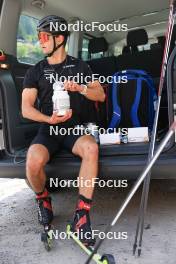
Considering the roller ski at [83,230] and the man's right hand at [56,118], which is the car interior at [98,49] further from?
the roller ski at [83,230]

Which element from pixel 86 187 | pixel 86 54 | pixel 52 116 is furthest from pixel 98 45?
pixel 86 187

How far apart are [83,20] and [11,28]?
1.66 meters

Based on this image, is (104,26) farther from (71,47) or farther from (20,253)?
(20,253)

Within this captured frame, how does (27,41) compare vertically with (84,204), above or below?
above

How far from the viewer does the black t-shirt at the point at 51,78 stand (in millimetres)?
3295

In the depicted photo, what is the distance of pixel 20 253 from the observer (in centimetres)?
299

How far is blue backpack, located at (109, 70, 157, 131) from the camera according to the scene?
3832 mm

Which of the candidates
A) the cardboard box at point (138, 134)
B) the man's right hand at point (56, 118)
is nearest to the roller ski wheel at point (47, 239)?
the man's right hand at point (56, 118)

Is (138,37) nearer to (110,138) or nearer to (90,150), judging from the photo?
(110,138)

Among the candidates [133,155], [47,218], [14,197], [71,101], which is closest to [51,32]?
[71,101]

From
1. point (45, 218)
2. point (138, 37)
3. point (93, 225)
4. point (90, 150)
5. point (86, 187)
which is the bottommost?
point (93, 225)

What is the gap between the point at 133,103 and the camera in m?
3.84

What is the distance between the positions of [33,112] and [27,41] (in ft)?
4.83

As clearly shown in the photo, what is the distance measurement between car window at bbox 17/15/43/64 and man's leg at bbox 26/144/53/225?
1.44 meters
